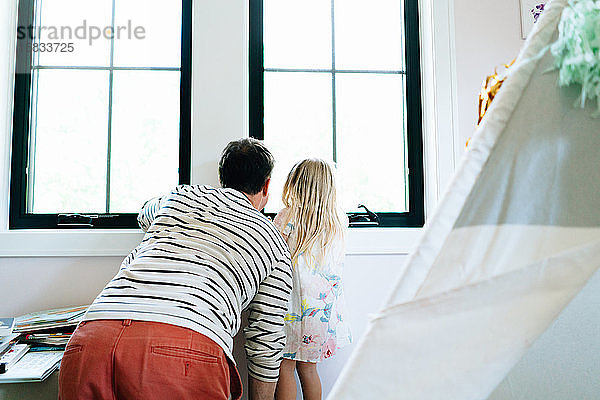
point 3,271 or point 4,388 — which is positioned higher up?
point 3,271

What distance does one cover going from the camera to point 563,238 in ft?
1.91

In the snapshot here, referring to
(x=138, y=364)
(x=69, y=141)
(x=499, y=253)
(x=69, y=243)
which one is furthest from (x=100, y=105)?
(x=499, y=253)

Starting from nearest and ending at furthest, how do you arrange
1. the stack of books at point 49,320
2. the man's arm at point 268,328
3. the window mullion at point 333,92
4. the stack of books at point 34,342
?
the stack of books at point 34,342
the man's arm at point 268,328
the stack of books at point 49,320
the window mullion at point 333,92

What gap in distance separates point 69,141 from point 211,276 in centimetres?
112

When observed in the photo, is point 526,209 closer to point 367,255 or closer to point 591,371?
point 591,371

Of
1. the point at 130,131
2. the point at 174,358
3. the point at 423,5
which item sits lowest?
the point at 174,358

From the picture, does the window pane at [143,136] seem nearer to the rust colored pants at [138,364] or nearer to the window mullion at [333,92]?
the window mullion at [333,92]

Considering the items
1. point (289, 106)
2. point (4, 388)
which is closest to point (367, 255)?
point (289, 106)

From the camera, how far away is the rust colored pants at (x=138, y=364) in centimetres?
101

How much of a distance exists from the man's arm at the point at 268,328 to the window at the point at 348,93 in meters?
0.66

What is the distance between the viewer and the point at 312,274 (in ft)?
5.32

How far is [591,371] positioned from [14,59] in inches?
82.6

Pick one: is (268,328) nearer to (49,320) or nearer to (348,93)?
(49,320)

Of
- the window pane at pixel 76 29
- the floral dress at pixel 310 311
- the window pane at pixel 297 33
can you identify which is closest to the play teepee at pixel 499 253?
the floral dress at pixel 310 311
